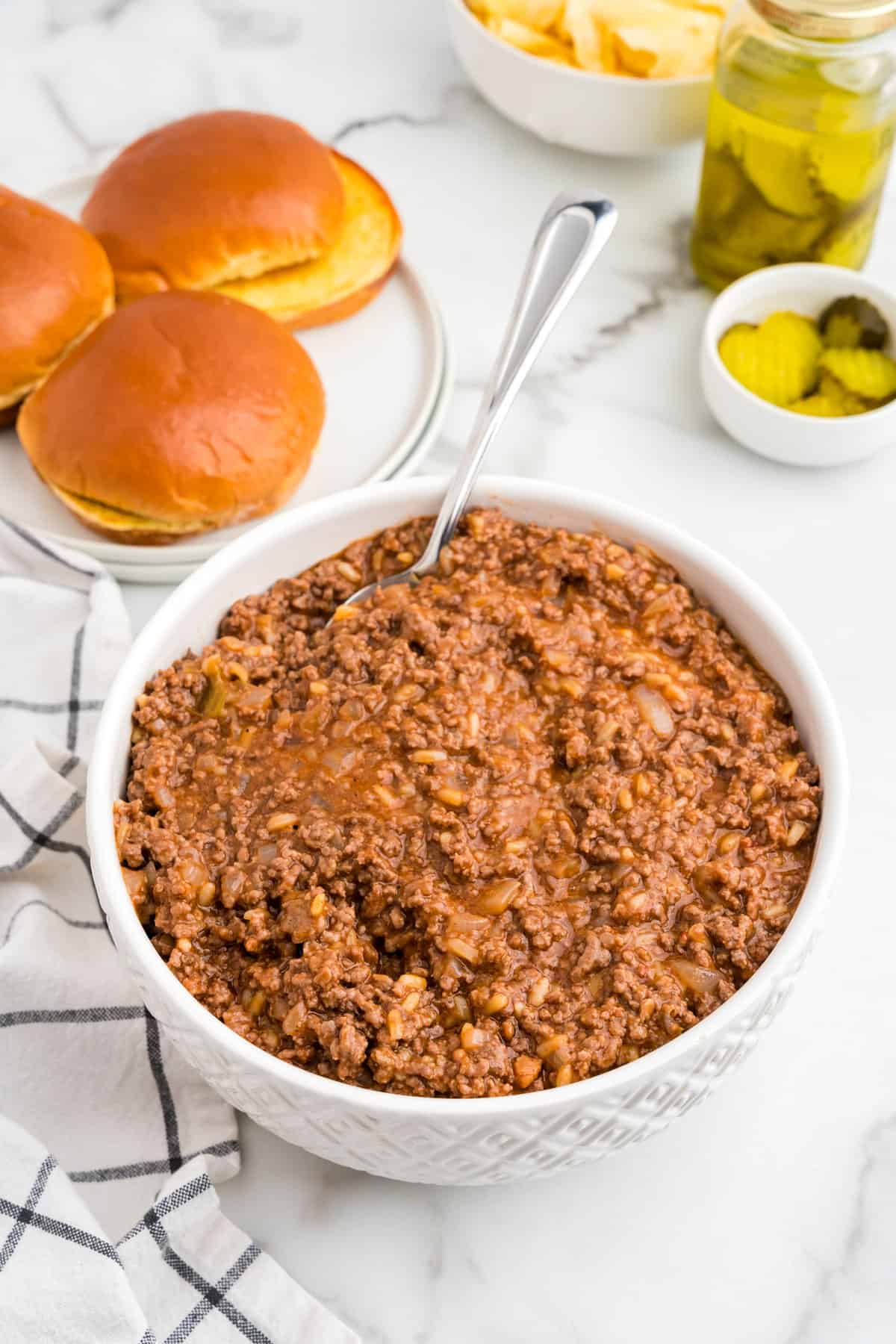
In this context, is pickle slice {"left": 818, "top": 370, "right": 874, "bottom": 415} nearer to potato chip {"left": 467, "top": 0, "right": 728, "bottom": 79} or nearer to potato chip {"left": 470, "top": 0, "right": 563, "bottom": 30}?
potato chip {"left": 467, "top": 0, "right": 728, "bottom": 79}

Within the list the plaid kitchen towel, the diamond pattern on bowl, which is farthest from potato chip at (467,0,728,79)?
the diamond pattern on bowl

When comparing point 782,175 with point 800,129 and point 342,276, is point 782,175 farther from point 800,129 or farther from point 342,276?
point 342,276

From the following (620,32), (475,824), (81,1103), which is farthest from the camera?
(620,32)

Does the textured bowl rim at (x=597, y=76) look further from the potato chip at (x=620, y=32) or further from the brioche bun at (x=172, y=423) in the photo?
the brioche bun at (x=172, y=423)

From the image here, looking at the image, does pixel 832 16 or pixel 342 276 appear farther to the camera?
pixel 342 276

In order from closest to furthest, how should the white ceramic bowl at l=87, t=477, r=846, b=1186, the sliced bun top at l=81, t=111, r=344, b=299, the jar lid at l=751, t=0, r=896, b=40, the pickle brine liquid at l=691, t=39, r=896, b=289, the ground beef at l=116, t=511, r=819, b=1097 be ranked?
the white ceramic bowl at l=87, t=477, r=846, b=1186
the ground beef at l=116, t=511, r=819, b=1097
the jar lid at l=751, t=0, r=896, b=40
the pickle brine liquid at l=691, t=39, r=896, b=289
the sliced bun top at l=81, t=111, r=344, b=299

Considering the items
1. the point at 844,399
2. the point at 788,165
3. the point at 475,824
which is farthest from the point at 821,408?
the point at 475,824
